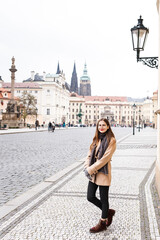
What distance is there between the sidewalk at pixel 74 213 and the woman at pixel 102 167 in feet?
0.66

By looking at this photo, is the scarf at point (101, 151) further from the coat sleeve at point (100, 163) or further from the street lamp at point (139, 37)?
the street lamp at point (139, 37)

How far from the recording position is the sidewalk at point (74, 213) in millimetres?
3938

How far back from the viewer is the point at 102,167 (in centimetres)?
400

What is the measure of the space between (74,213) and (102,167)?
1182 mm

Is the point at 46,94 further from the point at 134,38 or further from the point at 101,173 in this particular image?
the point at 101,173

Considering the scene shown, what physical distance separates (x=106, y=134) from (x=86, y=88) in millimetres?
181058

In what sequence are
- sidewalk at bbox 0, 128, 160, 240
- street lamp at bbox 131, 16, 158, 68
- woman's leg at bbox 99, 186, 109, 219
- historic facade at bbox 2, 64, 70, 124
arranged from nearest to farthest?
sidewalk at bbox 0, 128, 160, 240 < woman's leg at bbox 99, 186, 109, 219 < street lamp at bbox 131, 16, 158, 68 < historic facade at bbox 2, 64, 70, 124

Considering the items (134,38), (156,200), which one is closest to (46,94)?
(134,38)

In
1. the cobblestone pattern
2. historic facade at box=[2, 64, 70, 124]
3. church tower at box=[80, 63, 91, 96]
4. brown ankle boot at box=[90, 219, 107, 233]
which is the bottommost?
the cobblestone pattern

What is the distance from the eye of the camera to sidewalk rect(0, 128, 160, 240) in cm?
394

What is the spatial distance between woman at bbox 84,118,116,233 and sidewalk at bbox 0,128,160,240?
0.66 ft

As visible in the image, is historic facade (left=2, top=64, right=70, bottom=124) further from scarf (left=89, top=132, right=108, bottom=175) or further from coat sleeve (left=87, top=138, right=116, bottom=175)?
coat sleeve (left=87, top=138, right=116, bottom=175)

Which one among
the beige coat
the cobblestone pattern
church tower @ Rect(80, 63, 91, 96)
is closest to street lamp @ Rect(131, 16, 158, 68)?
the cobblestone pattern

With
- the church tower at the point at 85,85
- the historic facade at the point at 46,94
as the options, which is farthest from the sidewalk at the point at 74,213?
the church tower at the point at 85,85
